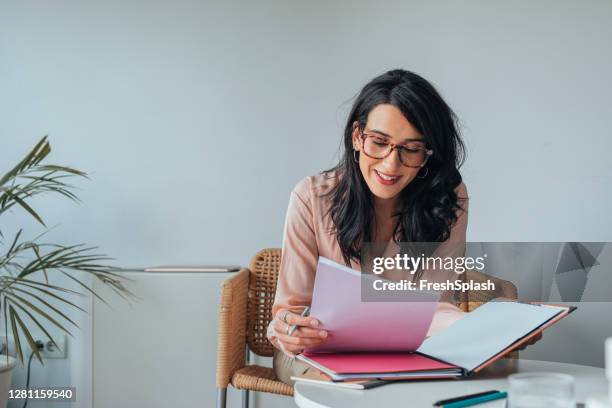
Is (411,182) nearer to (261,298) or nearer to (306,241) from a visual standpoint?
(306,241)

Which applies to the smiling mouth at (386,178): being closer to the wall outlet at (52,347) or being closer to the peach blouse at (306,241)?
the peach blouse at (306,241)

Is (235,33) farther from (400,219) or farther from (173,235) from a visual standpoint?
(400,219)

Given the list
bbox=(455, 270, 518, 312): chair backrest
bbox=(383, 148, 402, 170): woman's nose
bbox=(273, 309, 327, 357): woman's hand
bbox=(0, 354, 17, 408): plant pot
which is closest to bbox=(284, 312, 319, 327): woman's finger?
bbox=(273, 309, 327, 357): woman's hand

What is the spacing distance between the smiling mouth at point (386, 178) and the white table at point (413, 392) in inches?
20.7

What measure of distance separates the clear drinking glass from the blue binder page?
538mm

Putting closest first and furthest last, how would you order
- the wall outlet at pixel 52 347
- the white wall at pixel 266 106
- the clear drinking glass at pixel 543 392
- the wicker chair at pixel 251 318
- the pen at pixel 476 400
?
the clear drinking glass at pixel 543 392 → the pen at pixel 476 400 → the wicker chair at pixel 251 318 → the white wall at pixel 266 106 → the wall outlet at pixel 52 347

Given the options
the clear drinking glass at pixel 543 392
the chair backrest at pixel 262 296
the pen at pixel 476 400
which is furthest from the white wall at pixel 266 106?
the clear drinking glass at pixel 543 392

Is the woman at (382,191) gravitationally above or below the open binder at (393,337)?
above

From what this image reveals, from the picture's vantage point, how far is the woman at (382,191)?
166cm

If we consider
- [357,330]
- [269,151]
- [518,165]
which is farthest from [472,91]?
[357,330]

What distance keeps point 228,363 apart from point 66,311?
93 centimetres

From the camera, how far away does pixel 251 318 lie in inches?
91.2

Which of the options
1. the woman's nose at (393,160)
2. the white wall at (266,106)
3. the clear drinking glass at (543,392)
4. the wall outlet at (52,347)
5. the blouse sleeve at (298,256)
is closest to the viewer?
the clear drinking glass at (543,392)

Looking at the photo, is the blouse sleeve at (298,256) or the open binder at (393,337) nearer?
the open binder at (393,337)
